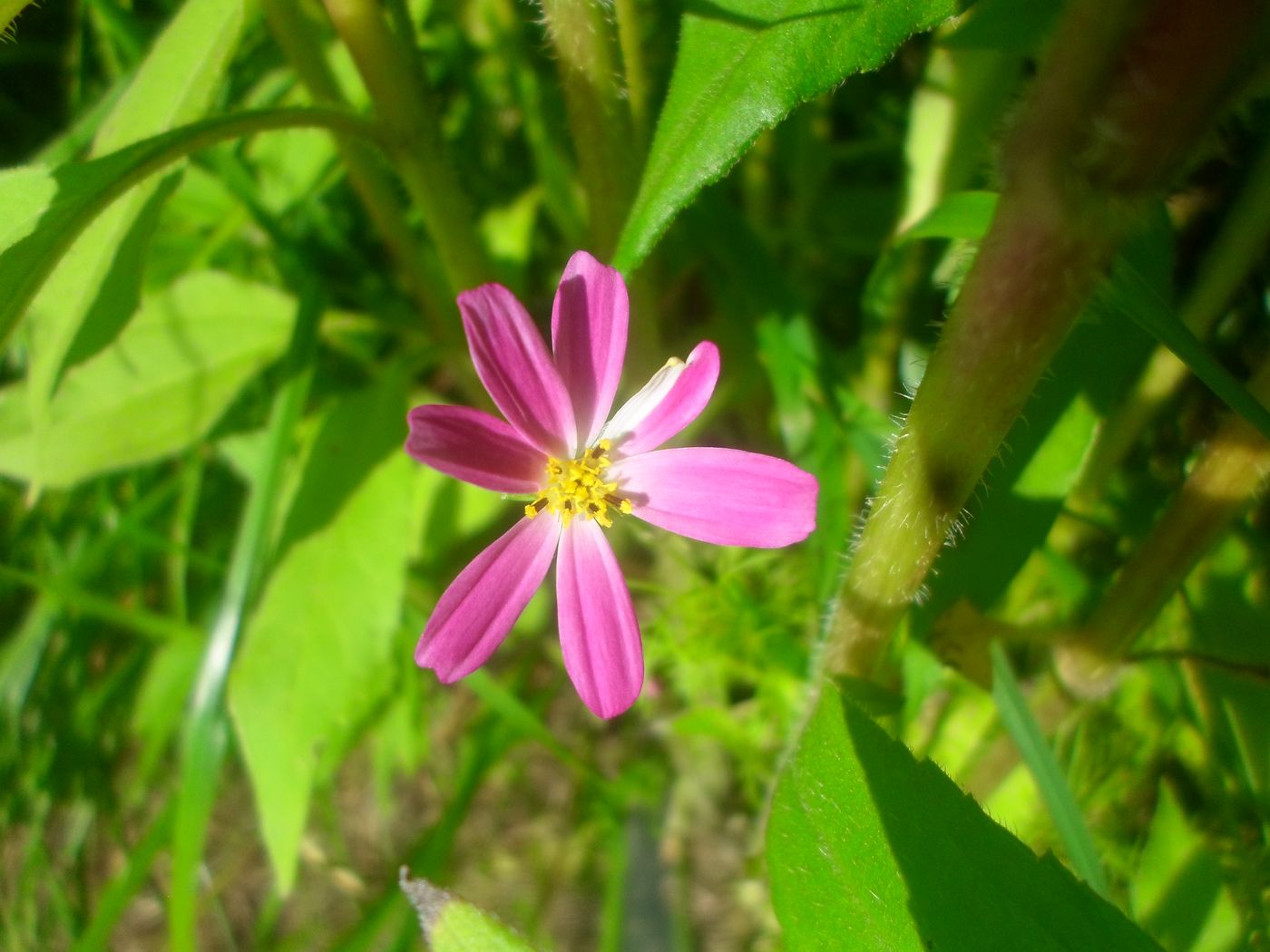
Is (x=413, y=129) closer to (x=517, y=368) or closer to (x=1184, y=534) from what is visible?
(x=517, y=368)

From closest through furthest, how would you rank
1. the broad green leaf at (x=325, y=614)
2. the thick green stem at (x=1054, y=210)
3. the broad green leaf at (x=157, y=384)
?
the thick green stem at (x=1054, y=210) < the broad green leaf at (x=325, y=614) < the broad green leaf at (x=157, y=384)

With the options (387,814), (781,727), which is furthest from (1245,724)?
(387,814)

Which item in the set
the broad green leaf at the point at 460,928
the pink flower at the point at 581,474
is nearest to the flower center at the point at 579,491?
the pink flower at the point at 581,474

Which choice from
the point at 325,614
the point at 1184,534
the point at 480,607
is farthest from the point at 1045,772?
the point at 325,614

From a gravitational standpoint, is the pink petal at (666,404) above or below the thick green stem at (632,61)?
below

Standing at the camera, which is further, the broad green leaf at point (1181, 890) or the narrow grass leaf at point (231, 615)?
the narrow grass leaf at point (231, 615)

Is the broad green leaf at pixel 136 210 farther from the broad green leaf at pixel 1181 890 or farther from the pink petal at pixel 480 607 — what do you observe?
the broad green leaf at pixel 1181 890

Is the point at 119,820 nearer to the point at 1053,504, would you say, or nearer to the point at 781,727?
the point at 781,727

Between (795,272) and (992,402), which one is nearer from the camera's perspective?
(992,402)
